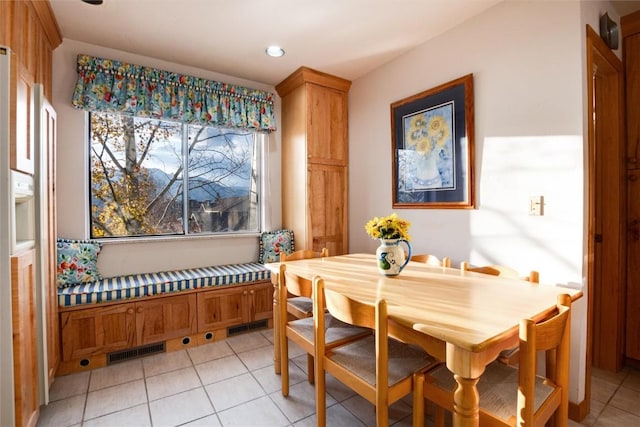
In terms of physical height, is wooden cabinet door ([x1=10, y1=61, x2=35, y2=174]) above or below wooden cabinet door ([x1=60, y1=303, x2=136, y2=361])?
above

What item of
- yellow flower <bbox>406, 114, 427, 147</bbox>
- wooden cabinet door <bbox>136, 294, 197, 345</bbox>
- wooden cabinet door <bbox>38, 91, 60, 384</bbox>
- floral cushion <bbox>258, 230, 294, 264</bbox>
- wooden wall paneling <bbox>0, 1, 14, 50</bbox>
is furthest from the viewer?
floral cushion <bbox>258, 230, 294, 264</bbox>

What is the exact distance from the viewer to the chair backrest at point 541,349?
1020mm

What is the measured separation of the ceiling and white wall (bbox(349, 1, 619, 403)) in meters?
0.27

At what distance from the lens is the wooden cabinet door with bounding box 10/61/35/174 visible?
138 centimetres

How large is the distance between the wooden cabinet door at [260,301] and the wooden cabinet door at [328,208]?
0.65 m

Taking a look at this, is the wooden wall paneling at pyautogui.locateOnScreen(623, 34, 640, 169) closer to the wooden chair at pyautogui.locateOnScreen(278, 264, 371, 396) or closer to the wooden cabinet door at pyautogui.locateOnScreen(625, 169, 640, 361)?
the wooden cabinet door at pyautogui.locateOnScreen(625, 169, 640, 361)

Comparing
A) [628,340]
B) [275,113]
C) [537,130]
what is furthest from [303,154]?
[628,340]

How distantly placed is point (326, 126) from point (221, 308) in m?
2.11

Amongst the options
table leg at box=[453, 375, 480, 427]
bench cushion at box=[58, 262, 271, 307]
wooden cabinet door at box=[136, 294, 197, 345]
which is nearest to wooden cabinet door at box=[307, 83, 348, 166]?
bench cushion at box=[58, 262, 271, 307]

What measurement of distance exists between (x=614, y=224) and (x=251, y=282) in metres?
2.90

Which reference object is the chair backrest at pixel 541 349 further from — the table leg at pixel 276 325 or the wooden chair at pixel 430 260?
the table leg at pixel 276 325

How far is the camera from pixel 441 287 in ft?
5.35

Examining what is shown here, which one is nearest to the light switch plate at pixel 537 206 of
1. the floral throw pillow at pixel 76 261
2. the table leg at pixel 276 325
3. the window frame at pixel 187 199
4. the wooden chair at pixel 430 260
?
the wooden chair at pixel 430 260

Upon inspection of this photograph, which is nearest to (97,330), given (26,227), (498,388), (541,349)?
(26,227)
